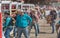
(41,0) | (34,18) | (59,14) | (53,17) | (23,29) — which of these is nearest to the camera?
(23,29)

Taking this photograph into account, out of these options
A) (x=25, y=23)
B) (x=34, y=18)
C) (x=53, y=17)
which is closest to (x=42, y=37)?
(x=34, y=18)

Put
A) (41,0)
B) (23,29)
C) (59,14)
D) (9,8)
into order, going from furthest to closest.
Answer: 1. (41,0)
2. (59,14)
3. (9,8)
4. (23,29)

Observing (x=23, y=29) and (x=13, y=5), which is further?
(x=13, y=5)

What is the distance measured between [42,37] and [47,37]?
0.22 meters

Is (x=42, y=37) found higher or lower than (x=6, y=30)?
lower

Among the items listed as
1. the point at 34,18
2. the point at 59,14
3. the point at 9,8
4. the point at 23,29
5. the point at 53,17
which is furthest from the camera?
the point at 59,14

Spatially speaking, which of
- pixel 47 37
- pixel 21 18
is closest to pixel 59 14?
pixel 47 37

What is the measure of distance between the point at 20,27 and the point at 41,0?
1705 inches

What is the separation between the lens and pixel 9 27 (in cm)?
900

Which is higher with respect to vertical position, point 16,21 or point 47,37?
point 16,21

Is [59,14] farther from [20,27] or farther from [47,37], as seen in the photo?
[20,27]

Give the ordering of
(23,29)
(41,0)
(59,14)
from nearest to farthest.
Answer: (23,29) < (59,14) < (41,0)

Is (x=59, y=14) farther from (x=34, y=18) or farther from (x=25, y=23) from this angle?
(x=25, y=23)

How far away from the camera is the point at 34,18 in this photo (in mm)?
11344
